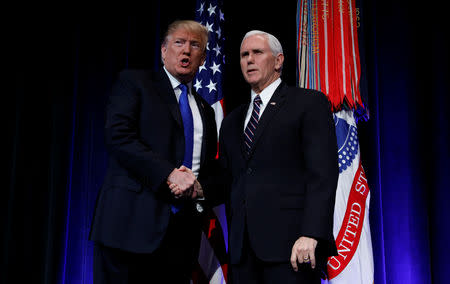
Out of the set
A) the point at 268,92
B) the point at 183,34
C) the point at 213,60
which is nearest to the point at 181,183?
the point at 268,92

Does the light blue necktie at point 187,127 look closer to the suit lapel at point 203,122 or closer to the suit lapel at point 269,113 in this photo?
the suit lapel at point 203,122

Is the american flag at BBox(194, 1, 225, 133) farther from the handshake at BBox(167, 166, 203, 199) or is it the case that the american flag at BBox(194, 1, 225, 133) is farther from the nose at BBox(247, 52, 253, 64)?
the handshake at BBox(167, 166, 203, 199)

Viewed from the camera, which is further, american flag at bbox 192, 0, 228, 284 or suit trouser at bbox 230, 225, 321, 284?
american flag at bbox 192, 0, 228, 284

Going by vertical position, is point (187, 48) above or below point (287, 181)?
above

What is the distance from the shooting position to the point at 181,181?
5.06 feet

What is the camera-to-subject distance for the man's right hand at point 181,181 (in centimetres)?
153

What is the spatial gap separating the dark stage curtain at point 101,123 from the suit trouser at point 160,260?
148 cm

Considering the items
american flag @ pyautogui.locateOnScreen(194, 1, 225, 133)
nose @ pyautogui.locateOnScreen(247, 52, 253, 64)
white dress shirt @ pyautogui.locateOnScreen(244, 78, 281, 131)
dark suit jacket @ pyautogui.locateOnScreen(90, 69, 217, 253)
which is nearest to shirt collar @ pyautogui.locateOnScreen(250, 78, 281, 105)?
white dress shirt @ pyautogui.locateOnScreen(244, 78, 281, 131)

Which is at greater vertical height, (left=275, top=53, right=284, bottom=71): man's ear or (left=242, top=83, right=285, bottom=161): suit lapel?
(left=275, top=53, right=284, bottom=71): man's ear

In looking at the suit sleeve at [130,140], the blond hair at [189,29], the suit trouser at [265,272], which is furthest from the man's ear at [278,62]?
the suit trouser at [265,272]

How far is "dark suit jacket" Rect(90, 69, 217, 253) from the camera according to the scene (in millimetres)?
1545

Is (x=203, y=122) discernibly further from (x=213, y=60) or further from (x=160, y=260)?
(x=213, y=60)

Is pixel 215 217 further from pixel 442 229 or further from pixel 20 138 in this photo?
pixel 442 229

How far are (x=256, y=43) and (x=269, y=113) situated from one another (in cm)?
37
